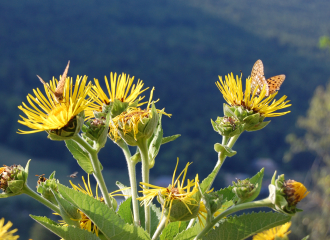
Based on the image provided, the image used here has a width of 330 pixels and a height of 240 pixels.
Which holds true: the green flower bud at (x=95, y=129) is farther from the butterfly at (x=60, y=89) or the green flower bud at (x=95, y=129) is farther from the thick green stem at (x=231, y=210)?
the thick green stem at (x=231, y=210)

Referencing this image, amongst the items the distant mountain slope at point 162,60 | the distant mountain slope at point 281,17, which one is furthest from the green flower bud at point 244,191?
the distant mountain slope at point 281,17

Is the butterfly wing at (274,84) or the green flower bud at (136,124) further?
the butterfly wing at (274,84)

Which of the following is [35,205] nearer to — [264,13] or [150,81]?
[150,81]

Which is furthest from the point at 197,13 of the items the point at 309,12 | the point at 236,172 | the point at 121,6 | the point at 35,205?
the point at 35,205

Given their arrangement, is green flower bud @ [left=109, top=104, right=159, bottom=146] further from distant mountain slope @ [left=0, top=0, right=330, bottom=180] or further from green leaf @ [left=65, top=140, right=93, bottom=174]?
distant mountain slope @ [left=0, top=0, right=330, bottom=180]

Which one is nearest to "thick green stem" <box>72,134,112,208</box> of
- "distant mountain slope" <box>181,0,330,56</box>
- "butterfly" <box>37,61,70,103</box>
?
"butterfly" <box>37,61,70,103</box>

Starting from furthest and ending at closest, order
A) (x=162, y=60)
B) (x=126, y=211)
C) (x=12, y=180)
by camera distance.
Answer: (x=162, y=60)
(x=126, y=211)
(x=12, y=180)

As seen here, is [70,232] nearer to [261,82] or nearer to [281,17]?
[261,82]

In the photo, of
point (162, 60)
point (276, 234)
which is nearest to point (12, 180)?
point (276, 234)

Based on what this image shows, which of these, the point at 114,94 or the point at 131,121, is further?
the point at 114,94
